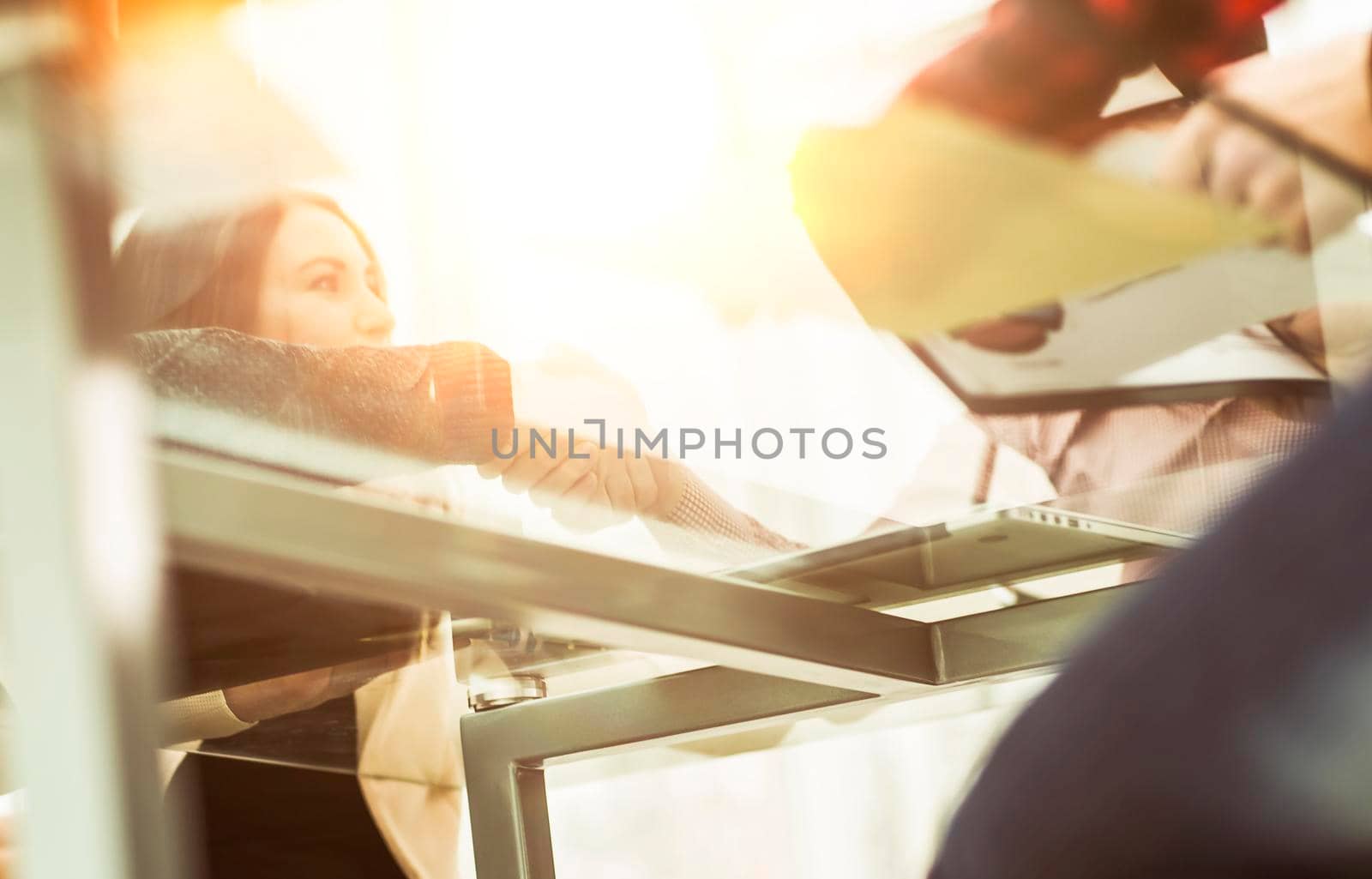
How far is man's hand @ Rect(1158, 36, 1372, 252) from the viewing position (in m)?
0.64

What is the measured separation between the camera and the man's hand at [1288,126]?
0.64 m

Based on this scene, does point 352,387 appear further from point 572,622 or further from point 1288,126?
point 1288,126

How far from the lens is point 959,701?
37.1 inches

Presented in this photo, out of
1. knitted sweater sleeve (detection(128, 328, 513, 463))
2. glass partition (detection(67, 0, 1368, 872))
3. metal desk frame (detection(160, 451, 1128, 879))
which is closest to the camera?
metal desk frame (detection(160, 451, 1128, 879))

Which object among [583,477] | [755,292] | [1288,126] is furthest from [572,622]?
[1288,126]

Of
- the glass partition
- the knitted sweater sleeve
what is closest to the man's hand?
the glass partition

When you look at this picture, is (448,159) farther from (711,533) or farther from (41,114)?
(41,114)

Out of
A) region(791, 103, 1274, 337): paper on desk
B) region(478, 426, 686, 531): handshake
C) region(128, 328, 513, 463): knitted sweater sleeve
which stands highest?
region(791, 103, 1274, 337): paper on desk

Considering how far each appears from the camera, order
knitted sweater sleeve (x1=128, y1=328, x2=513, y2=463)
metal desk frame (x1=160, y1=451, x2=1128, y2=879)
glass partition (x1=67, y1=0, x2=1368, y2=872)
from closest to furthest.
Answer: metal desk frame (x1=160, y1=451, x2=1128, y2=879) → knitted sweater sleeve (x1=128, y1=328, x2=513, y2=463) → glass partition (x1=67, y1=0, x2=1368, y2=872)

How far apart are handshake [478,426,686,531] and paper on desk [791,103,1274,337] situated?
14 cm

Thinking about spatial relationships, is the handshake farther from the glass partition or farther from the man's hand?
the man's hand

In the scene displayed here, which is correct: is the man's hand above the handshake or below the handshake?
above

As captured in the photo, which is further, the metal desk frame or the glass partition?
the glass partition

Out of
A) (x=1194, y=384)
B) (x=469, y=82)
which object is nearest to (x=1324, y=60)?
(x=1194, y=384)
